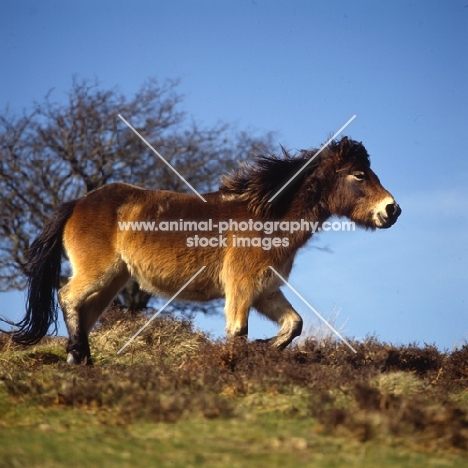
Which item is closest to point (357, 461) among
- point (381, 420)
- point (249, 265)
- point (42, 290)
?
point (381, 420)

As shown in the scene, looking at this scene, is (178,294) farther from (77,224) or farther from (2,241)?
(2,241)

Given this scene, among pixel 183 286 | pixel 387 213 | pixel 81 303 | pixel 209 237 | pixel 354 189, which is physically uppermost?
pixel 354 189

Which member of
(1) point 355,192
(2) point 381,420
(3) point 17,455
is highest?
(1) point 355,192

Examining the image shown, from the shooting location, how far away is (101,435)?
15.1 ft

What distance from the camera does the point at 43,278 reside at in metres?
9.96

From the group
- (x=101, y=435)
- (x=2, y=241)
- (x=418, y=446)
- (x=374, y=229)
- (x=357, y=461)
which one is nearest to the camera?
(x=357, y=461)

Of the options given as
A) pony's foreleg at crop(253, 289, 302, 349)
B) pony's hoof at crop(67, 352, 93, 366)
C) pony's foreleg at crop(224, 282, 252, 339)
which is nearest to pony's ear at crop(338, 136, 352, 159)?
pony's foreleg at crop(253, 289, 302, 349)

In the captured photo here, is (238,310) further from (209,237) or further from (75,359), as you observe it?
(75,359)

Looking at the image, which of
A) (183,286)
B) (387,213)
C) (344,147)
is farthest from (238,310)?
(344,147)

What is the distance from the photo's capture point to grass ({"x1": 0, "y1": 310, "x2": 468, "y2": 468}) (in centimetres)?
407

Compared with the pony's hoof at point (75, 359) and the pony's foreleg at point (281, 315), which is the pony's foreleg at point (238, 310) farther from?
the pony's hoof at point (75, 359)

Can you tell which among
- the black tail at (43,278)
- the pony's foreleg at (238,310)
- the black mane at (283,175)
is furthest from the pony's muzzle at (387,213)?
the black tail at (43,278)

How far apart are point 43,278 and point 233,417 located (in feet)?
18.5

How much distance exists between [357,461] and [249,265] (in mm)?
5232
